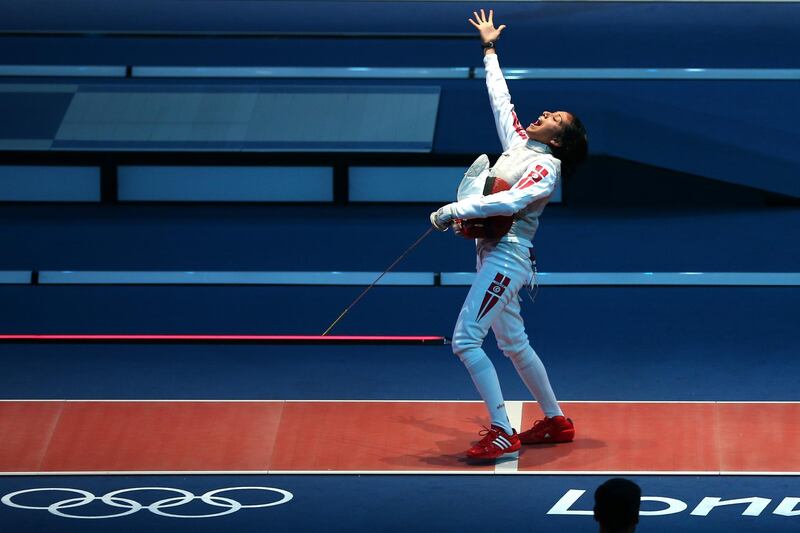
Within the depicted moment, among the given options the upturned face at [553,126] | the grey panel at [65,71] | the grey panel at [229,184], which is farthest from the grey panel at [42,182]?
the upturned face at [553,126]

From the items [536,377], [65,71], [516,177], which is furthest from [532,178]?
[65,71]

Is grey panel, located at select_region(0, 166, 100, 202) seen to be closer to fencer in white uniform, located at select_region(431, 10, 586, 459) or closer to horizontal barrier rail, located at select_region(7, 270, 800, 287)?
horizontal barrier rail, located at select_region(7, 270, 800, 287)

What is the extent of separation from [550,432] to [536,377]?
257 mm

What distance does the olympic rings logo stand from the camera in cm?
502

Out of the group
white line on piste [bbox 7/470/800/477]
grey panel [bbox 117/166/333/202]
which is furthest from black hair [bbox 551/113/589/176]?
grey panel [bbox 117/166/333/202]

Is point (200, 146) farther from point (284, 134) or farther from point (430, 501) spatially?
point (430, 501)

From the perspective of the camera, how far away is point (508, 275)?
5.67 m

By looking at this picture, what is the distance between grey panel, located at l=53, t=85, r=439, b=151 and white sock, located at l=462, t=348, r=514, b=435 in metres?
3.60

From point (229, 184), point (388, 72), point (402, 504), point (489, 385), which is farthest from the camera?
point (388, 72)

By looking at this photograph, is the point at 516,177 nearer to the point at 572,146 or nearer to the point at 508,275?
the point at 572,146

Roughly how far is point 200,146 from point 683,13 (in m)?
4.20

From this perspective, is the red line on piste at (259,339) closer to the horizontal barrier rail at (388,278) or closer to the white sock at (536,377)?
the white sock at (536,377)

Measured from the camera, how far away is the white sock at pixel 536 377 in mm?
5738

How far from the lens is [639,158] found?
921 cm
